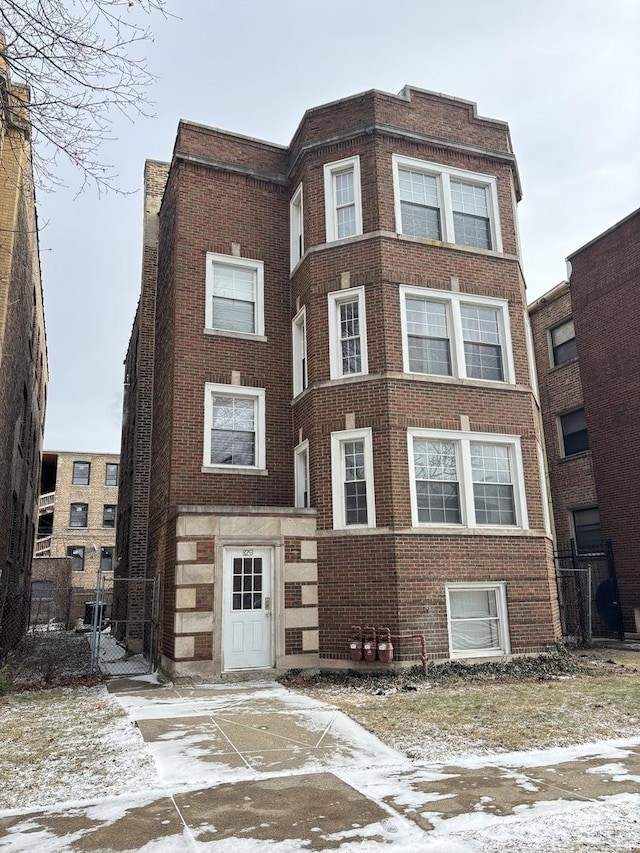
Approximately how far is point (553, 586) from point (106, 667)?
9.62 m

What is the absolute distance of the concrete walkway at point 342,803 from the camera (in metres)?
4.33

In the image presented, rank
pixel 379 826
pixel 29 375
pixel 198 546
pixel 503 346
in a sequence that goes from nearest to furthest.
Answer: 1. pixel 379 826
2. pixel 198 546
3. pixel 503 346
4. pixel 29 375

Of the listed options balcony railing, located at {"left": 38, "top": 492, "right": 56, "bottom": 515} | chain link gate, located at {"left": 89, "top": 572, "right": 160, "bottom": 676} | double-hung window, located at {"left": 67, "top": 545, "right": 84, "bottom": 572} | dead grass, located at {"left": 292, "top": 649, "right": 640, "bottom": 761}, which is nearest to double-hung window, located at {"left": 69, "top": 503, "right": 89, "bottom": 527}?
double-hung window, located at {"left": 67, "top": 545, "right": 84, "bottom": 572}

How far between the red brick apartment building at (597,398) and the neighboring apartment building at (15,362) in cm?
1601

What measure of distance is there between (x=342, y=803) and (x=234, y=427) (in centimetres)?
943

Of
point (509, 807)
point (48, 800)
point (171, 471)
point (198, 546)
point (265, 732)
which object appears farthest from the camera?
point (171, 471)

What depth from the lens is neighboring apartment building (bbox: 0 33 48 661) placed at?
12.8 metres

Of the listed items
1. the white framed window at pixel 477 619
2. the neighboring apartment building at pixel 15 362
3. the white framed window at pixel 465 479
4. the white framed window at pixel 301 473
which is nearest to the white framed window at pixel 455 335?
the white framed window at pixel 465 479

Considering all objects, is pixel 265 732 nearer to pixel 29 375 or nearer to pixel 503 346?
pixel 503 346

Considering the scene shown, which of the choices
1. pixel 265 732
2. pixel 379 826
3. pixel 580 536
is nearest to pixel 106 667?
pixel 265 732

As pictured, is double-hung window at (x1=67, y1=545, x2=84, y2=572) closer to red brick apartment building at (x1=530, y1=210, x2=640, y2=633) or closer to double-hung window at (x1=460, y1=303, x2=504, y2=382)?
red brick apartment building at (x1=530, y1=210, x2=640, y2=633)

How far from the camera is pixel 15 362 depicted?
15.7 m

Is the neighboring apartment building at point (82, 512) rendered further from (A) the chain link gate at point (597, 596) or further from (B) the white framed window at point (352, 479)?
(B) the white framed window at point (352, 479)

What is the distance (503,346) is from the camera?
1385 centimetres
